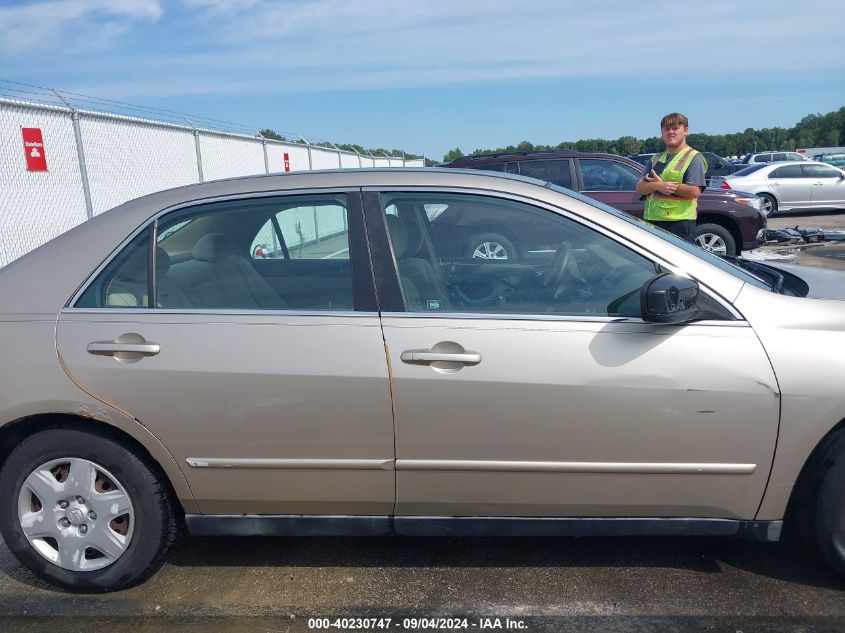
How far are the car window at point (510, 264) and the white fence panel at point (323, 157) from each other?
620 inches

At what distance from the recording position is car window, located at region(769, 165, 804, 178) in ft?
56.7

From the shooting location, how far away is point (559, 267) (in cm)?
282

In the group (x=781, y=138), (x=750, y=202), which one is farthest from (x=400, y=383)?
(x=781, y=138)

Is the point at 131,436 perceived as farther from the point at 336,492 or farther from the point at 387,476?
the point at 387,476

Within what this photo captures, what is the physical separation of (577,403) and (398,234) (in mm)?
928

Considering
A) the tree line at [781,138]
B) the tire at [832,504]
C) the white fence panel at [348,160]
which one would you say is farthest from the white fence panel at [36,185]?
the tree line at [781,138]

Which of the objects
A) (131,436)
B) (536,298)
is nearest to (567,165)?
(536,298)

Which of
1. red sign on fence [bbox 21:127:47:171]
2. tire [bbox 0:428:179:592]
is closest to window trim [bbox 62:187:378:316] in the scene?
tire [bbox 0:428:179:592]

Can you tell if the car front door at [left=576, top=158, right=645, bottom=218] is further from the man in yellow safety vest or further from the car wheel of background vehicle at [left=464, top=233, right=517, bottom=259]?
the car wheel of background vehicle at [left=464, top=233, right=517, bottom=259]

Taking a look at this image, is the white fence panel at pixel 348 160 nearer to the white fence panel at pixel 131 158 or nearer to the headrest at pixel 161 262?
the white fence panel at pixel 131 158

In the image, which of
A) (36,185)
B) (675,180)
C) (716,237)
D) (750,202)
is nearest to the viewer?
(675,180)

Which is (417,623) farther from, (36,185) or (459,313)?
(36,185)

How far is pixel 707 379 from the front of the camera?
2.46 m

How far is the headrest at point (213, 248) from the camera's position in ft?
9.61
